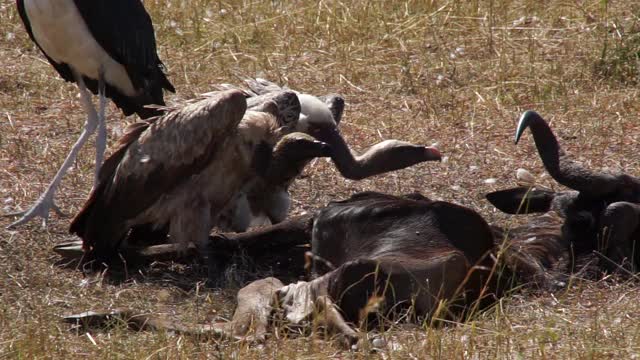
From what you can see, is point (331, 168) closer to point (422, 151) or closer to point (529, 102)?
point (422, 151)

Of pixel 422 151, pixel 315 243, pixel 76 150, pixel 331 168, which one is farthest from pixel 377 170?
pixel 76 150

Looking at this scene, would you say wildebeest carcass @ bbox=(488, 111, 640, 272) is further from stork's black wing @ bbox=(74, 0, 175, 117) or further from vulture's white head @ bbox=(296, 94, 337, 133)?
stork's black wing @ bbox=(74, 0, 175, 117)

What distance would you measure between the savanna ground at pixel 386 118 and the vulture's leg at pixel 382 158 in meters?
0.24

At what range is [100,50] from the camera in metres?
6.33

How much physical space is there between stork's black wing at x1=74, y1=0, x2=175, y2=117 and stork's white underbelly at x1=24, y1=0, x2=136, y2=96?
44mm

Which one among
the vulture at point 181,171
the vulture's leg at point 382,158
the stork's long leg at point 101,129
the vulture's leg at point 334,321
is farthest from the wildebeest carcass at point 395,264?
the stork's long leg at point 101,129

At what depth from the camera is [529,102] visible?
290 inches

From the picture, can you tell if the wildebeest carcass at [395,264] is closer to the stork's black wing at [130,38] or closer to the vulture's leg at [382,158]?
→ the vulture's leg at [382,158]

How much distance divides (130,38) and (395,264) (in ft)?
8.36

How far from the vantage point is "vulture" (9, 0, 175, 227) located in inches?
243

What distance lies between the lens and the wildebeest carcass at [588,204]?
4781 millimetres

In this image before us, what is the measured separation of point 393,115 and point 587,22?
2.10 meters

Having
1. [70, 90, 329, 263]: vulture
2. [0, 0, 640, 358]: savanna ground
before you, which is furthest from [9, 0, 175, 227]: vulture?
[70, 90, 329, 263]: vulture

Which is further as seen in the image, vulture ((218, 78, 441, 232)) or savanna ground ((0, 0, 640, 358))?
vulture ((218, 78, 441, 232))
